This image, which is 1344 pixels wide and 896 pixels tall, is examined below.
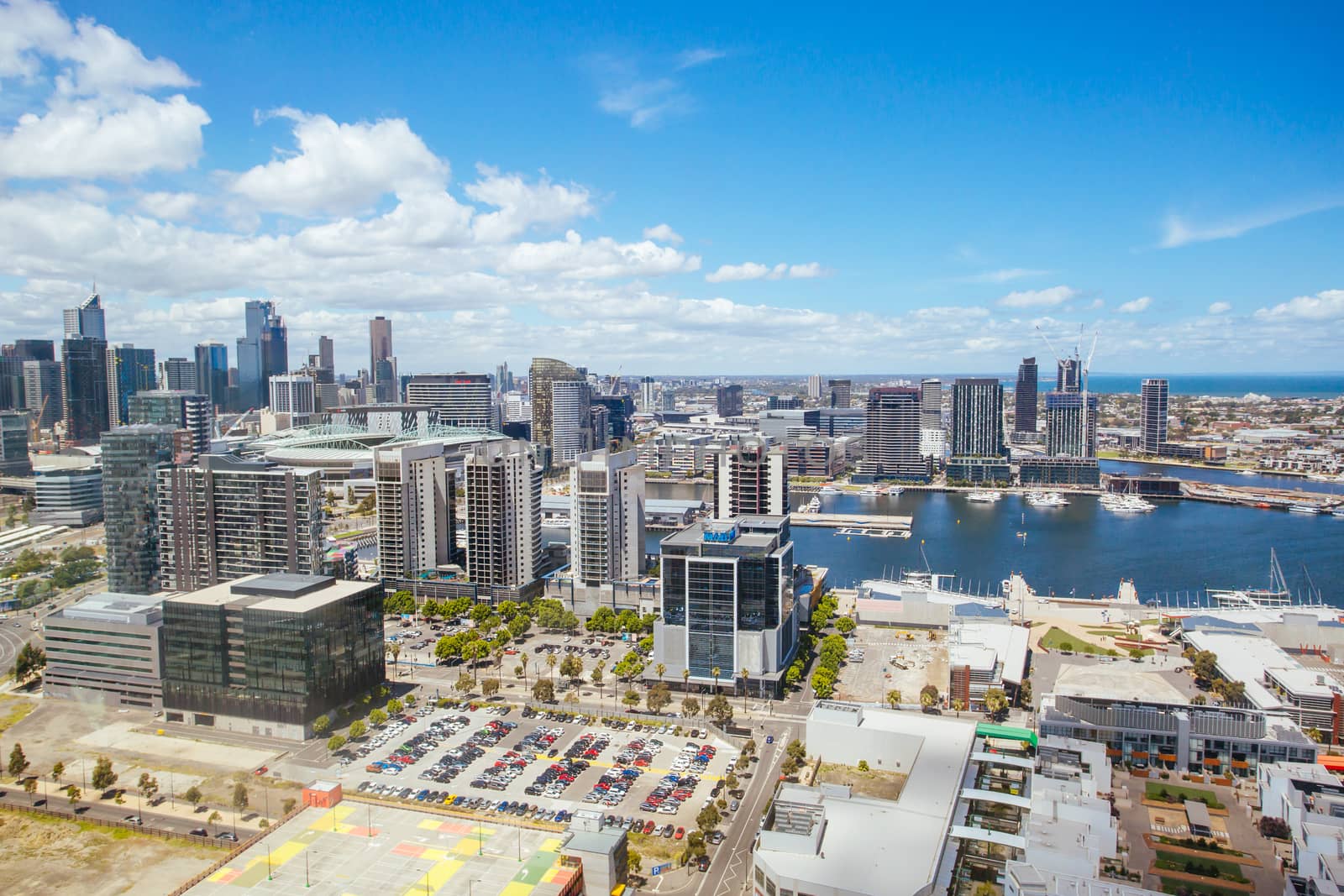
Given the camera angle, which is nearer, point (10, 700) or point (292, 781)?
point (292, 781)

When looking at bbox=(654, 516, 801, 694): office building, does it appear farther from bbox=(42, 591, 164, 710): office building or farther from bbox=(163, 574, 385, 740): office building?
bbox=(42, 591, 164, 710): office building

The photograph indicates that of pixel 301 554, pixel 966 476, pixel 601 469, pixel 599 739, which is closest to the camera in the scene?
pixel 599 739

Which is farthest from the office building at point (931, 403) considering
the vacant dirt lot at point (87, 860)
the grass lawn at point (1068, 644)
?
the vacant dirt lot at point (87, 860)

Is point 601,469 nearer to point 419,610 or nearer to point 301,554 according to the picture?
point 419,610

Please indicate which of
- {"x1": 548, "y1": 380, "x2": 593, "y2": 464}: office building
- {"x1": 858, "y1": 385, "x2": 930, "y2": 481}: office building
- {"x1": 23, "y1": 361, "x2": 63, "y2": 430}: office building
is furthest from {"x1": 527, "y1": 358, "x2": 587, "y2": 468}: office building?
{"x1": 23, "y1": 361, "x2": 63, "y2": 430}: office building

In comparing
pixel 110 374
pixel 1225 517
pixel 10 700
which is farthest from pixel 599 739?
pixel 110 374

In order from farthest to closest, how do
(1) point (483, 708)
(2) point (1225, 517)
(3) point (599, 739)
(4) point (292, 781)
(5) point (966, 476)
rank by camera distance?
(5) point (966, 476) → (2) point (1225, 517) → (1) point (483, 708) → (3) point (599, 739) → (4) point (292, 781)

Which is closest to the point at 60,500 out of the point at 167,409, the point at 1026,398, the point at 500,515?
the point at 167,409
